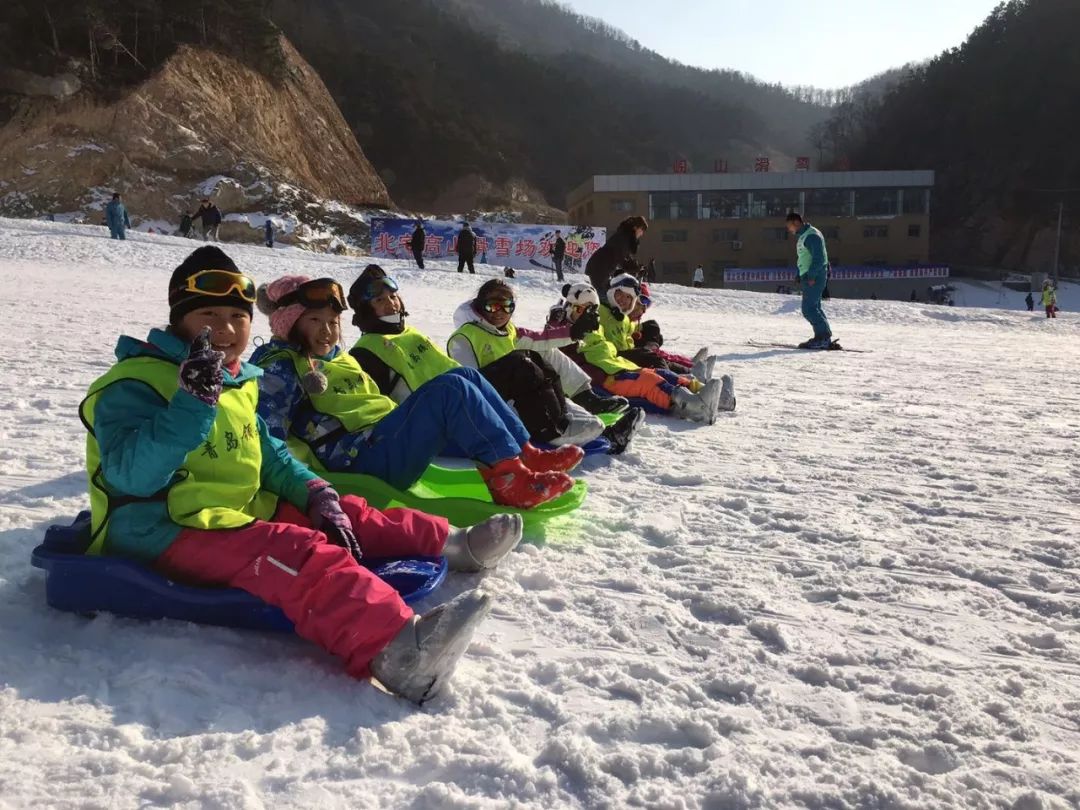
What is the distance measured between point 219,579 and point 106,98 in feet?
115

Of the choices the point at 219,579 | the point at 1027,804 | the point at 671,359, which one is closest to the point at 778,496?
the point at 1027,804

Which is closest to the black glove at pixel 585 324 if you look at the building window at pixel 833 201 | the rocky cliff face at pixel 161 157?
the rocky cliff face at pixel 161 157

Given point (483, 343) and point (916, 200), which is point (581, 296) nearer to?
point (483, 343)

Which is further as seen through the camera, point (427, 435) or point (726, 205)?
point (726, 205)

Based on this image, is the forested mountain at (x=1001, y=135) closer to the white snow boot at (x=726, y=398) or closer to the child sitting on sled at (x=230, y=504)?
the white snow boot at (x=726, y=398)

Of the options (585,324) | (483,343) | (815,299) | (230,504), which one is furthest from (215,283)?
(815,299)

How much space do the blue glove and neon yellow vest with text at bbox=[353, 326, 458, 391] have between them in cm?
135

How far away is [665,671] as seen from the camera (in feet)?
6.78

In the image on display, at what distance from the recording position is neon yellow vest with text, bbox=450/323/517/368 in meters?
4.46

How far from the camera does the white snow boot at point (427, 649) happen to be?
186 cm

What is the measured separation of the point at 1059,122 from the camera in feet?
184

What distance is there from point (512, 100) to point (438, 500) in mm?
79891

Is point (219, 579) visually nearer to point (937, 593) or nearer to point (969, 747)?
point (969, 747)

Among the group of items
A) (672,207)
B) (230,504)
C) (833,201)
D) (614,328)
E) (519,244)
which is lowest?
(230,504)
